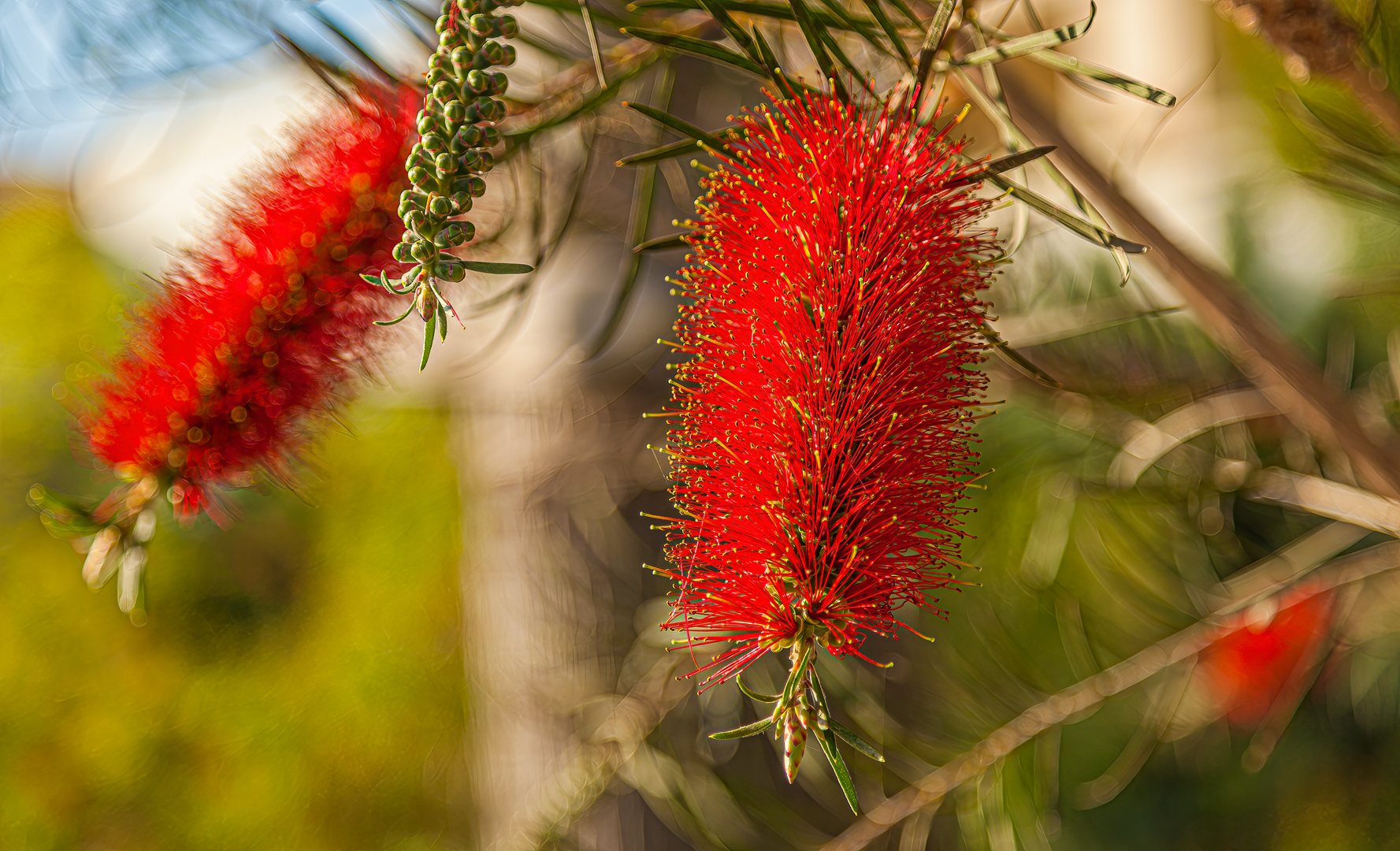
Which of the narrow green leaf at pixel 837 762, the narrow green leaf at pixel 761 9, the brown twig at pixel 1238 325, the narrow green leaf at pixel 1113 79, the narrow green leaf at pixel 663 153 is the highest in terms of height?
the narrow green leaf at pixel 761 9

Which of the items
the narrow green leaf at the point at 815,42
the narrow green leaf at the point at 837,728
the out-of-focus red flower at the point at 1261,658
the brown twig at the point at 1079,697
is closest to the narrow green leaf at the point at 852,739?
the narrow green leaf at the point at 837,728

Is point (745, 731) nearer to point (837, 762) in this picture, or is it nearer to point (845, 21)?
point (837, 762)

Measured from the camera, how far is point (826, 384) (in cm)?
13

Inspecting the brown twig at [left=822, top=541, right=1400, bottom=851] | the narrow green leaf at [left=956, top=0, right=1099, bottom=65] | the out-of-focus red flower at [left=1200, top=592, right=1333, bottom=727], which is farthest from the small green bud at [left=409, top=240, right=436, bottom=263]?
the out-of-focus red flower at [left=1200, top=592, right=1333, bottom=727]

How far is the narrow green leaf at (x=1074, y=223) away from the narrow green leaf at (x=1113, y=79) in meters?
0.02

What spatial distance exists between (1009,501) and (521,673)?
1.08 feet

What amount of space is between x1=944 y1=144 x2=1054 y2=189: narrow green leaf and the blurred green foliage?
2.71 ft

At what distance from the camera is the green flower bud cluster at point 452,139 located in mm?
119

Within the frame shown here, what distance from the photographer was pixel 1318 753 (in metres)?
0.51

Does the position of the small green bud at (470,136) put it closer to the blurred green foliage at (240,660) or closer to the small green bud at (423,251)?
the small green bud at (423,251)

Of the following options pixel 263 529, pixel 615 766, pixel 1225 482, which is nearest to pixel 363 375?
pixel 615 766

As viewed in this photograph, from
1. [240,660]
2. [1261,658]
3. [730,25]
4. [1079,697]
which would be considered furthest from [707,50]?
[240,660]

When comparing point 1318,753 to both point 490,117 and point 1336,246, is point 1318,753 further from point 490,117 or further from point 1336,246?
point 490,117

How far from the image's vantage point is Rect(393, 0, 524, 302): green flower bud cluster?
0.12m
